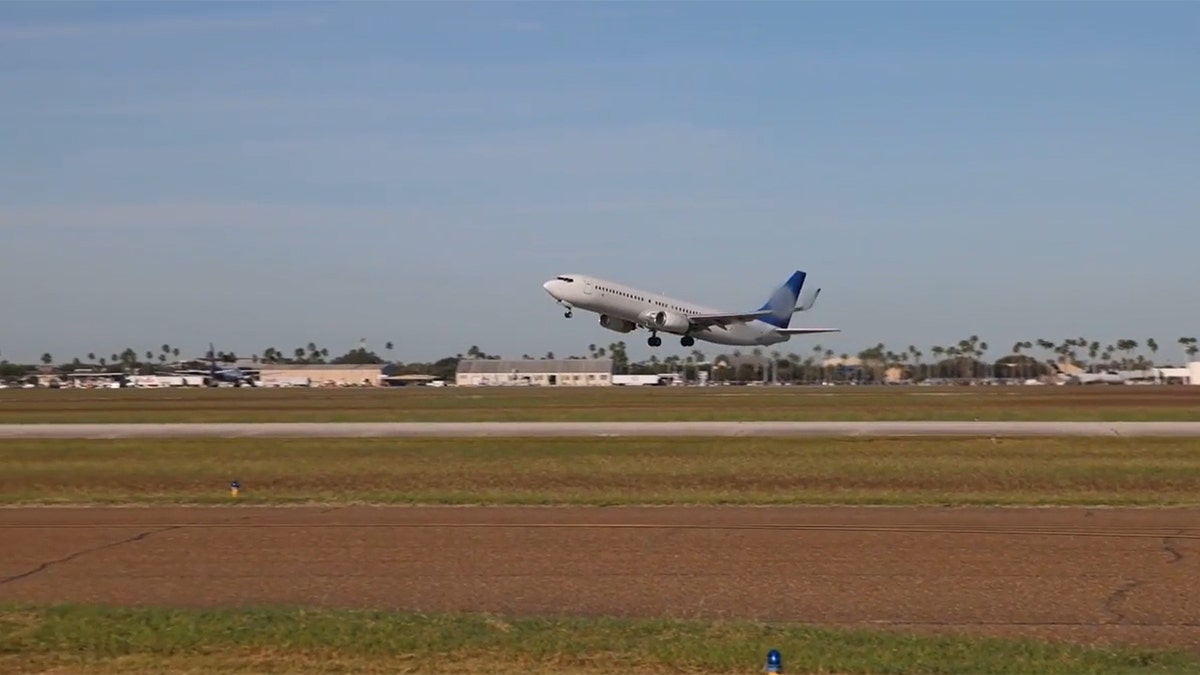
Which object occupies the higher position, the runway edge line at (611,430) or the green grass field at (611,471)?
the runway edge line at (611,430)

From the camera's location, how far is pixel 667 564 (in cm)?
1619

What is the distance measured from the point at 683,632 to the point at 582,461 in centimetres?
1966

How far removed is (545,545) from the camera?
17828mm

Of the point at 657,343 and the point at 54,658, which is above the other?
the point at 657,343

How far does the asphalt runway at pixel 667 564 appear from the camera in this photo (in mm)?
13445

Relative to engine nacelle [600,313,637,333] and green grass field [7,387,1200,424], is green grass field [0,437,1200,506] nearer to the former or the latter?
green grass field [7,387,1200,424]

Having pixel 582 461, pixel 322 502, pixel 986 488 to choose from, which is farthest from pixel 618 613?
pixel 582 461

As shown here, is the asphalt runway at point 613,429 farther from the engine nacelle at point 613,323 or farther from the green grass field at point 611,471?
the engine nacelle at point 613,323

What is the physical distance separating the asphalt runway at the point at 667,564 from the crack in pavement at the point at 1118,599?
0.12 ft

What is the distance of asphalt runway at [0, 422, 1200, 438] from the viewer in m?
39.3

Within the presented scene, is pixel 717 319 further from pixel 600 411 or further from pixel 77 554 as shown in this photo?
pixel 77 554

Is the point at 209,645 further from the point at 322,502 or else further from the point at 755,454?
the point at 755,454

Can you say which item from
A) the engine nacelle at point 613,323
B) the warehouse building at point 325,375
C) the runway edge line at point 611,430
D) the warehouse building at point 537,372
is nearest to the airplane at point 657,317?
the engine nacelle at point 613,323

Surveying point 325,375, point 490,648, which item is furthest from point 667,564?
point 325,375
